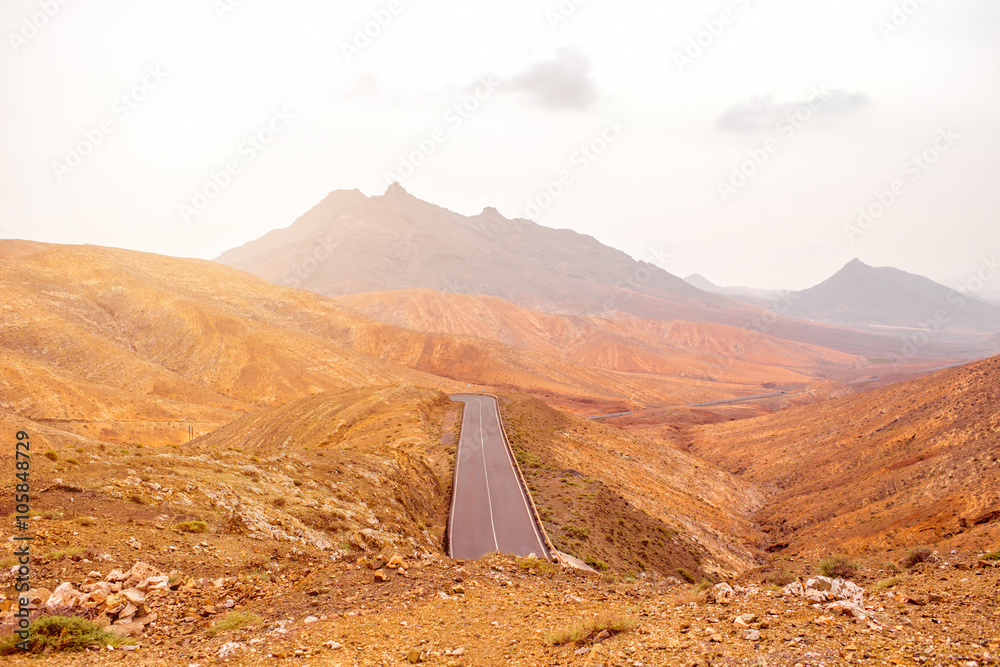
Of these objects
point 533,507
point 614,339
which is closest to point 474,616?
point 533,507

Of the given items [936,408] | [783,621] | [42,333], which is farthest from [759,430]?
[42,333]

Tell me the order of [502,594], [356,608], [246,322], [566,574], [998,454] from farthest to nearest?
[246,322] → [998,454] → [566,574] → [502,594] → [356,608]

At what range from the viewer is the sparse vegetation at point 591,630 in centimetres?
855

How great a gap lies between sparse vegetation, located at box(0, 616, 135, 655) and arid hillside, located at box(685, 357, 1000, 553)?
80.7 feet

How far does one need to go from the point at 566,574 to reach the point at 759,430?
54.2 metres

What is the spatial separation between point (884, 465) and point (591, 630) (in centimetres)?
3762

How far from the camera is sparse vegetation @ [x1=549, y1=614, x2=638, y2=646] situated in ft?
28.1

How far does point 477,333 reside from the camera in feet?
513

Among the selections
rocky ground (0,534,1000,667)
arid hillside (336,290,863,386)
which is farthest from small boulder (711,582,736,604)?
arid hillside (336,290,863,386)

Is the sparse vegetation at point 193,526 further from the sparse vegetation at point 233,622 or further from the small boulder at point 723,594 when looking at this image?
the small boulder at point 723,594

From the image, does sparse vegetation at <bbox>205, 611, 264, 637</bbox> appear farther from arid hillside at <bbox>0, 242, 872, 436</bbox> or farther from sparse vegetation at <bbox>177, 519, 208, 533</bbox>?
arid hillside at <bbox>0, 242, 872, 436</bbox>

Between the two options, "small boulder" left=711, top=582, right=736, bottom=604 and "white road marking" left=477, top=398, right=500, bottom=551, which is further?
"white road marking" left=477, top=398, right=500, bottom=551

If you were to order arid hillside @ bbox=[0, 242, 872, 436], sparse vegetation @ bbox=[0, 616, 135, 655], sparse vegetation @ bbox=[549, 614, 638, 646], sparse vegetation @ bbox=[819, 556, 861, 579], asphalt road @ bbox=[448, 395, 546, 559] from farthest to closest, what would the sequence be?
arid hillside @ bbox=[0, 242, 872, 436], asphalt road @ bbox=[448, 395, 546, 559], sparse vegetation @ bbox=[819, 556, 861, 579], sparse vegetation @ bbox=[549, 614, 638, 646], sparse vegetation @ bbox=[0, 616, 135, 655]

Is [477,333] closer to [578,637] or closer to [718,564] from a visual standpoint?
[718,564]
